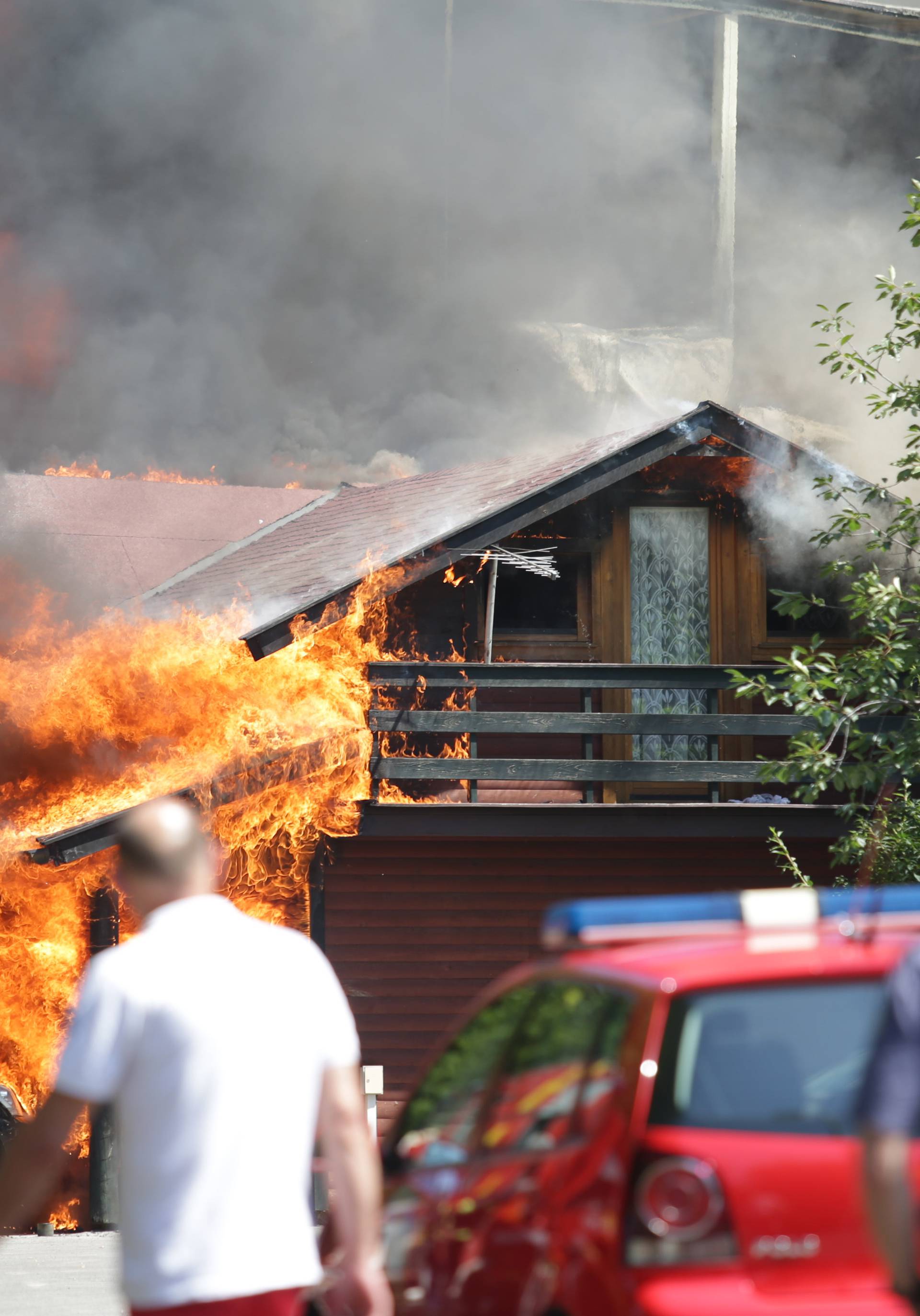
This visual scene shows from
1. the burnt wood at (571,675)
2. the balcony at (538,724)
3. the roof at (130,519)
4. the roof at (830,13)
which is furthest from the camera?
the roof at (830,13)

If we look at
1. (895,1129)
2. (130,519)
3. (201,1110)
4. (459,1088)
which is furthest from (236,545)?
(895,1129)

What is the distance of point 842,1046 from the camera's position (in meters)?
3.48

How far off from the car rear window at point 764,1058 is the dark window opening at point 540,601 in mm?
11404

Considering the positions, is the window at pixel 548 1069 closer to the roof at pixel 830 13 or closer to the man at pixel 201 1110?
the man at pixel 201 1110

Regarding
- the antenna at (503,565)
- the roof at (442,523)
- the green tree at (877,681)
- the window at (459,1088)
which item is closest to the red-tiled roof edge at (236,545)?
the roof at (442,523)

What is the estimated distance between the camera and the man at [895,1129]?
92.4 inches

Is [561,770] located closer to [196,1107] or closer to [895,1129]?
[196,1107]

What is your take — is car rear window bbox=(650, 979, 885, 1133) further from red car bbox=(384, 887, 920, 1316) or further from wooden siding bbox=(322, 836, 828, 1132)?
wooden siding bbox=(322, 836, 828, 1132)

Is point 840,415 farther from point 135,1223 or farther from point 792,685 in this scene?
point 135,1223

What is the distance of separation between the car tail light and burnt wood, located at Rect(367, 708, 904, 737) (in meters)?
9.34

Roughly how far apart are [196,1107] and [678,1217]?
978mm

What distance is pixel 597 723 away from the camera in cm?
1281

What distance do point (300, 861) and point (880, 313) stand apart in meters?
24.8

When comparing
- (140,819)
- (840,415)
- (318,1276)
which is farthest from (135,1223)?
(840,415)
